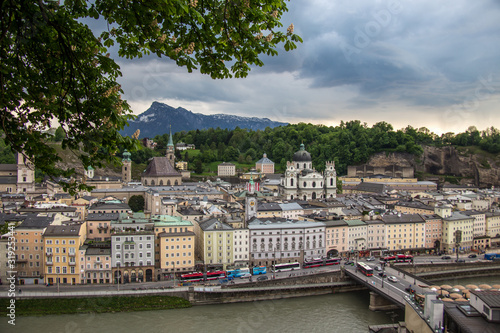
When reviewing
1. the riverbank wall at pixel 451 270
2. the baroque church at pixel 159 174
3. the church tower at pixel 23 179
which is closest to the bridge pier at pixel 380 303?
the riverbank wall at pixel 451 270

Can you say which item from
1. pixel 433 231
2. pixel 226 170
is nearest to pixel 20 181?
pixel 226 170

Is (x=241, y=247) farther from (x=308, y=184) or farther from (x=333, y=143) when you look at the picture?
(x=333, y=143)

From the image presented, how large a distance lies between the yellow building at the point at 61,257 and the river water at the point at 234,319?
336cm

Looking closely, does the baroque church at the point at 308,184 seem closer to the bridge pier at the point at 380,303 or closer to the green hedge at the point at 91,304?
the bridge pier at the point at 380,303

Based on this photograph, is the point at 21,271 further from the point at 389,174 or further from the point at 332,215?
the point at 389,174

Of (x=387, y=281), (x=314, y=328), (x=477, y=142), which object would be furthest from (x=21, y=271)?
(x=477, y=142)

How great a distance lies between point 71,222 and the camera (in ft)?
76.4

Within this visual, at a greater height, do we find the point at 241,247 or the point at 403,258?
the point at 241,247

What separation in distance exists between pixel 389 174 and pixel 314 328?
1781 inches

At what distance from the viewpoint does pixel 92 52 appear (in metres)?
3.28

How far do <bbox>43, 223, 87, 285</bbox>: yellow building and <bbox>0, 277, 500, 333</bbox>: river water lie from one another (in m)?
3.36

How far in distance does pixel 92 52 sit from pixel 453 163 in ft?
203

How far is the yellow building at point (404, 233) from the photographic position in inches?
1127

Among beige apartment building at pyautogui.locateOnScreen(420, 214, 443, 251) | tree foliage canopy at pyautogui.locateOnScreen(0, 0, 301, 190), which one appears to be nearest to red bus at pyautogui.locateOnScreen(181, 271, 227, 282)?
beige apartment building at pyautogui.locateOnScreen(420, 214, 443, 251)
